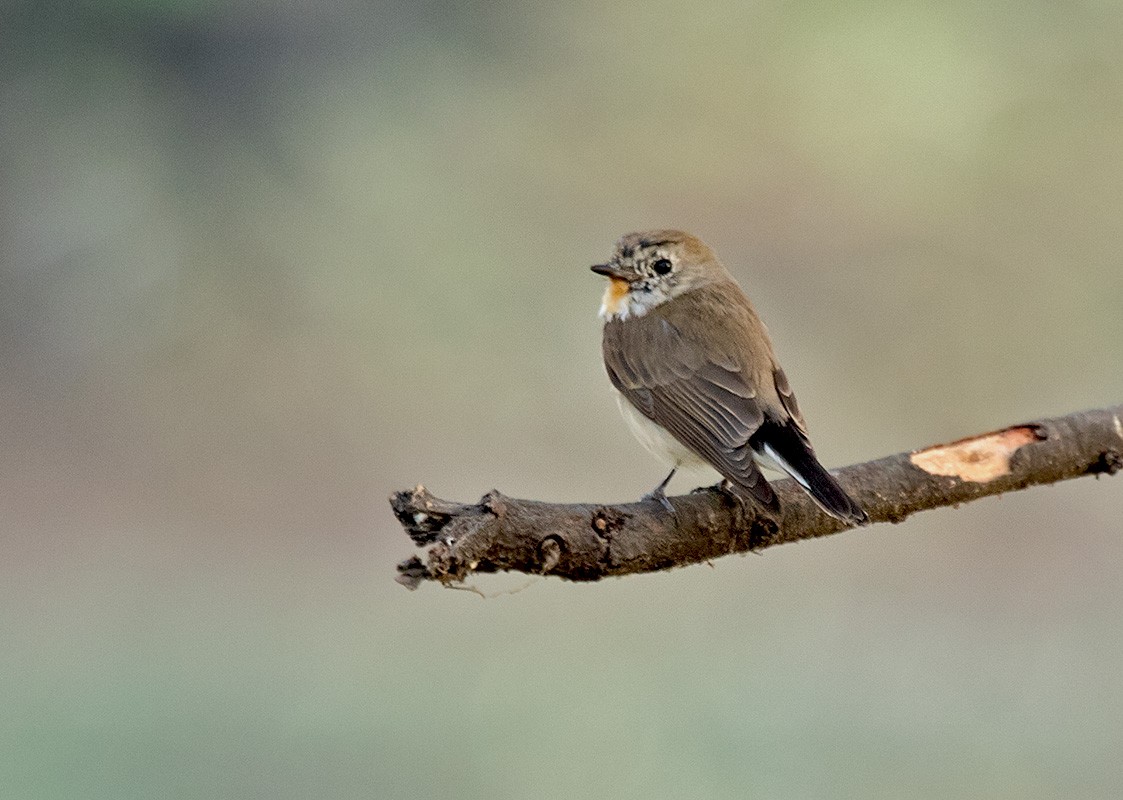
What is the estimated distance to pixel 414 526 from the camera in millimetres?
1896

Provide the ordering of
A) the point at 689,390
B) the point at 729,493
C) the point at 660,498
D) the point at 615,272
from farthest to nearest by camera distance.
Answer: the point at 615,272, the point at 689,390, the point at 729,493, the point at 660,498

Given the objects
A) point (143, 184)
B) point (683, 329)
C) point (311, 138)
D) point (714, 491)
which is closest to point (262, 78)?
point (311, 138)

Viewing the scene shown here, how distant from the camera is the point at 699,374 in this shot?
9.48 feet

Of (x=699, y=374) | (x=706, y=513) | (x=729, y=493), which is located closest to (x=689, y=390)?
(x=699, y=374)

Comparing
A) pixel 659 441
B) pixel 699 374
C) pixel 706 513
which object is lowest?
pixel 706 513

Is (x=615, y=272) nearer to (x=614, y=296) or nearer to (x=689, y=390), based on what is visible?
(x=614, y=296)

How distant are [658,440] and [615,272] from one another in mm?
475

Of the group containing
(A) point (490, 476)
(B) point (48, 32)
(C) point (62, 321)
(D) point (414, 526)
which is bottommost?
(D) point (414, 526)

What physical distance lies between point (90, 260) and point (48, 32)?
40.1 inches

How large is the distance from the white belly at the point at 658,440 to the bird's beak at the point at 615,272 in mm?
316

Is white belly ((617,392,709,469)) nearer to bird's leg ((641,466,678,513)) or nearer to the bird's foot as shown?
bird's leg ((641,466,678,513))

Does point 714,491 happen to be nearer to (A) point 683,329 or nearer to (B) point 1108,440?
(A) point 683,329

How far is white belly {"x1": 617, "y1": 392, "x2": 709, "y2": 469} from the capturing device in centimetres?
284

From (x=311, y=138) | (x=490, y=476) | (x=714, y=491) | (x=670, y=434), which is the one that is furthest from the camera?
(x=311, y=138)
